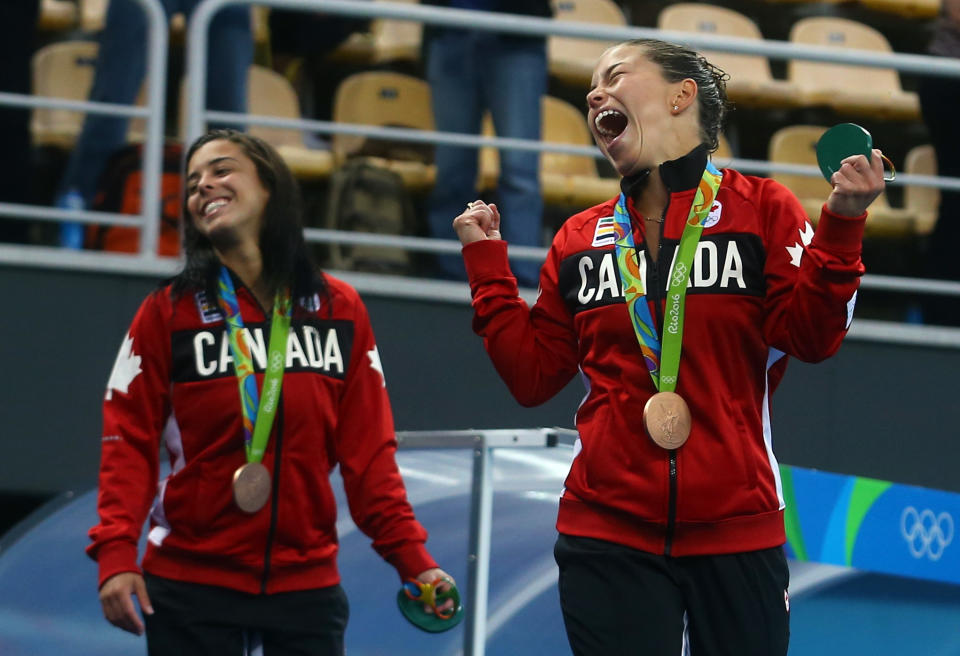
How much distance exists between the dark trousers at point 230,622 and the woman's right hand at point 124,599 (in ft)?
0.13

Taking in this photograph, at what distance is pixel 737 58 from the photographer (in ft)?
23.6

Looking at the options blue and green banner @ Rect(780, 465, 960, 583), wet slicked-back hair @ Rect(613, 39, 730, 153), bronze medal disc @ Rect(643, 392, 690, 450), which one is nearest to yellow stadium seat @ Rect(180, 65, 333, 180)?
blue and green banner @ Rect(780, 465, 960, 583)

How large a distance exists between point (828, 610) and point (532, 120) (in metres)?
2.48

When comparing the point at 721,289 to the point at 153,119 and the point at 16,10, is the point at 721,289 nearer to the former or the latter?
the point at 153,119

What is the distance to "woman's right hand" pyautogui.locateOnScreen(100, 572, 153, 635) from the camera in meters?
2.47

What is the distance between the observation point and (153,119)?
15.5 feet

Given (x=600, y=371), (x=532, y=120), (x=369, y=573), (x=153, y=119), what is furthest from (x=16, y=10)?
(x=600, y=371)

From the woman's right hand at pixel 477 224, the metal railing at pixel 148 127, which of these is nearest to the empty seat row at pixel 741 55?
the metal railing at pixel 148 127

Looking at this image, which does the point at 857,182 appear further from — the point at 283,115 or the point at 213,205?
the point at 283,115

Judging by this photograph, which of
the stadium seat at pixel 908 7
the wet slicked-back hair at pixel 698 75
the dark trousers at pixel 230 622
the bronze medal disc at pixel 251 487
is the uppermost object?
the stadium seat at pixel 908 7

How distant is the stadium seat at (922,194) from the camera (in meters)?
5.96

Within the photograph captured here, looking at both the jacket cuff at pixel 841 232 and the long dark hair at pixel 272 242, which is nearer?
the jacket cuff at pixel 841 232

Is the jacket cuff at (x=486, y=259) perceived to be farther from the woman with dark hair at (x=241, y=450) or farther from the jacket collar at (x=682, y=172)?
the woman with dark hair at (x=241, y=450)

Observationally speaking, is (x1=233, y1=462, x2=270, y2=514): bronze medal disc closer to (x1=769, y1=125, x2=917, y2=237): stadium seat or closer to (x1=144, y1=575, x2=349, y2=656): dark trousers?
(x1=144, y1=575, x2=349, y2=656): dark trousers
